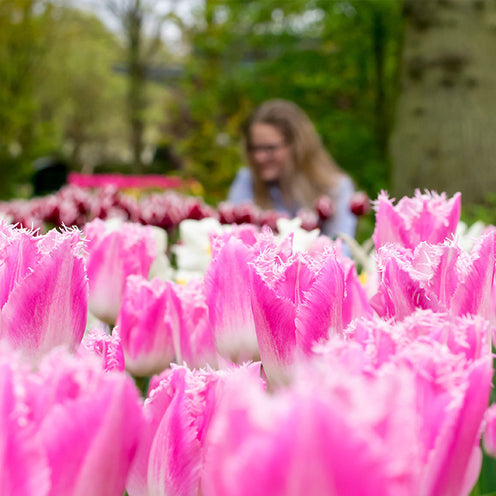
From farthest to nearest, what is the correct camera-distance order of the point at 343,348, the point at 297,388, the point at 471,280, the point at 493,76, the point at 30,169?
the point at 30,169 → the point at 493,76 → the point at 471,280 → the point at 343,348 → the point at 297,388

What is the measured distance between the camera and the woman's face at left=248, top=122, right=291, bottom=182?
597 cm

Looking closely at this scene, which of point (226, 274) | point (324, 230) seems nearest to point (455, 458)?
point (226, 274)

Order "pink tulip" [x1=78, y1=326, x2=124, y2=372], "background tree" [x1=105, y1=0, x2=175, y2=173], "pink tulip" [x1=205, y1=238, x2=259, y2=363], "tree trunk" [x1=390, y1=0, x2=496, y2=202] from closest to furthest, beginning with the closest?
1. "pink tulip" [x1=78, y1=326, x2=124, y2=372]
2. "pink tulip" [x1=205, y1=238, x2=259, y2=363]
3. "tree trunk" [x1=390, y1=0, x2=496, y2=202]
4. "background tree" [x1=105, y1=0, x2=175, y2=173]

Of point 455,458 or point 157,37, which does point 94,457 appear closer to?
point 455,458

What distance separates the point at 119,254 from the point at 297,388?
68 cm

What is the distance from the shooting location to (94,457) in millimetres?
383

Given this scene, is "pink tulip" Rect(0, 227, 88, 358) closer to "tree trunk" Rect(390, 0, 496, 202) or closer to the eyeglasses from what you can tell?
"tree trunk" Rect(390, 0, 496, 202)

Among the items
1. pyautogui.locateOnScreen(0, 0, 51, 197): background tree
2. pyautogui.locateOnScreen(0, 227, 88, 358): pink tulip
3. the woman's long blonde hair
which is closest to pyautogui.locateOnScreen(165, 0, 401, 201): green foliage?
the woman's long blonde hair

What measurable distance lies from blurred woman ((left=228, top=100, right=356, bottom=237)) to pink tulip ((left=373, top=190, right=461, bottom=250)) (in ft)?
16.2

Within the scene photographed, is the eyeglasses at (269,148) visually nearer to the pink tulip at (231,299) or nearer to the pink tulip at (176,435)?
the pink tulip at (231,299)

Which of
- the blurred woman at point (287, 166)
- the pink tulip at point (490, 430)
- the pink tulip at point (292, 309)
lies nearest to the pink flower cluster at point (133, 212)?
the pink tulip at point (292, 309)

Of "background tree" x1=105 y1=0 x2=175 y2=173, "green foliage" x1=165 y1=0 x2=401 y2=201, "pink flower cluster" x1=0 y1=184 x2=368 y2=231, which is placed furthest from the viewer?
"background tree" x1=105 y1=0 x2=175 y2=173

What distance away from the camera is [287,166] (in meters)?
6.06

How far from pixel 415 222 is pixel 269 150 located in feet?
17.2
